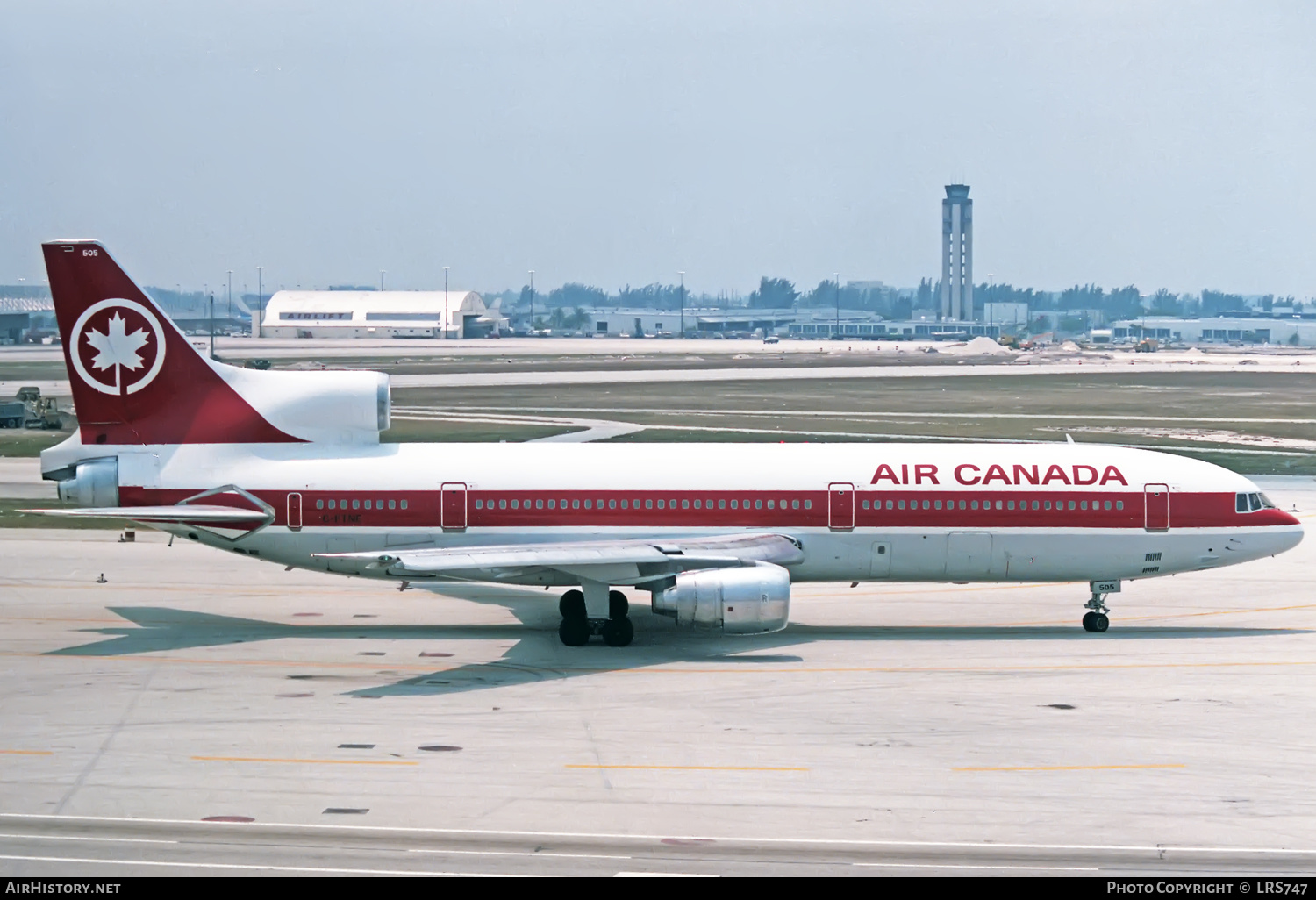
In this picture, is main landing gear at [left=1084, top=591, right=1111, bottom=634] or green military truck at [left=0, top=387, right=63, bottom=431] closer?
main landing gear at [left=1084, top=591, right=1111, bottom=634]

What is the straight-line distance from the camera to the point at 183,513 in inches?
1442

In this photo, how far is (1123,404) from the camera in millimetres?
115500

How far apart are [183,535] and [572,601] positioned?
10.4 meters

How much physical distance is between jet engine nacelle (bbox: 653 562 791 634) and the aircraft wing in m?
1.28

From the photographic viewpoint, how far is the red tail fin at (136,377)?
1474 inches

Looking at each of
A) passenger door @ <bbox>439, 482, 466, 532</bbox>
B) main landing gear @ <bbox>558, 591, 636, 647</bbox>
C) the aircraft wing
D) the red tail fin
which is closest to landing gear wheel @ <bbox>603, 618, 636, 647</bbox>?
main landing gear @ <bbox>558, 591, 636, 647</bbox>

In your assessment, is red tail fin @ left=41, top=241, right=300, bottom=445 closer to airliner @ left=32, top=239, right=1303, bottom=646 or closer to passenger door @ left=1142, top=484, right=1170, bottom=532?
airliner @ left=32, top=239, right=1303, bottom=646

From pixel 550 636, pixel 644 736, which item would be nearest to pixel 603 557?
pixel 550 636

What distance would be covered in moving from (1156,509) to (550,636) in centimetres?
1616

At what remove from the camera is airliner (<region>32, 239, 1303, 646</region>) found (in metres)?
37.3

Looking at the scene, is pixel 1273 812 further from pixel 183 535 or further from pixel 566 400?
pixel 566 400

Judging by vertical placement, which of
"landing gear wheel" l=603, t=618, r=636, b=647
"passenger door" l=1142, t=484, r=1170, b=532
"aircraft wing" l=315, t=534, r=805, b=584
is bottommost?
"landing gear wheel" l=603, t=618, r=636, b=647

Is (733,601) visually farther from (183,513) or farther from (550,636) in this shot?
(183,513)

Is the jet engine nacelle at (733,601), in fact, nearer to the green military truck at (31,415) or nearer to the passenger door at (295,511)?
the passenger door at (295,511)
